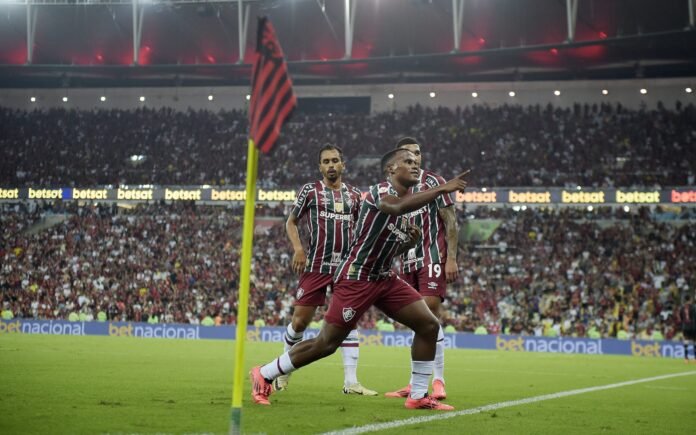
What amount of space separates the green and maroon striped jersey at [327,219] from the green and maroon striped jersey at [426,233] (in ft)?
2.62

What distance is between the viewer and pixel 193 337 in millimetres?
34094

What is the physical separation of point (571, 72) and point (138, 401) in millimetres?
48094

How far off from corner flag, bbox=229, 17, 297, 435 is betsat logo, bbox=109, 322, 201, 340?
1161 inches

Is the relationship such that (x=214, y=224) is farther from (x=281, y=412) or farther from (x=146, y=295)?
(x=281, y=412)

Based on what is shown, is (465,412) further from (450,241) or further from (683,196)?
(683,196)

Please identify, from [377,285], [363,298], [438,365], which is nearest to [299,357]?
[363,298]

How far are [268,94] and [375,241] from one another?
3030mm

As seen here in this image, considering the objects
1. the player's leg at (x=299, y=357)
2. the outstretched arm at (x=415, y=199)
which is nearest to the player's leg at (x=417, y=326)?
the player's leg at (x=299, y=357)

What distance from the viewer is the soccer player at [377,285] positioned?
323 inches

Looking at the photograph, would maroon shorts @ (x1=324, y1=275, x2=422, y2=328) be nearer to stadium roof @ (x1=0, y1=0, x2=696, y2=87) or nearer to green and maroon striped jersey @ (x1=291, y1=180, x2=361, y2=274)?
green and maroon striped jersey @ (x1=291, y1=180, x2=361, y2=274)

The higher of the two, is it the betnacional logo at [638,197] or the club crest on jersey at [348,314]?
the betnacional logo at [638,197]

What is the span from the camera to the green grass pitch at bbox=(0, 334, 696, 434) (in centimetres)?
717

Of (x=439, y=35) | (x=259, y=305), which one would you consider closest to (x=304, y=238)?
(x=259, y=305)

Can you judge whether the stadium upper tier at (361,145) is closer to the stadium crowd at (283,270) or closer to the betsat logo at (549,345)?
the stadium crowd at (283,270)
